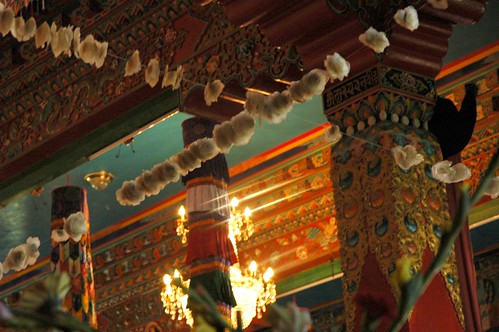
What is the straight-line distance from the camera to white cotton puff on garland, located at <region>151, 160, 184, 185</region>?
3.00 meters

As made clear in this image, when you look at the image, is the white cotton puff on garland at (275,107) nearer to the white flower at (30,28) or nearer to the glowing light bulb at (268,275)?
the white flower at (30,28)

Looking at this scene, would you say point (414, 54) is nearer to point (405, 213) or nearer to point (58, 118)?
point (405, 213)

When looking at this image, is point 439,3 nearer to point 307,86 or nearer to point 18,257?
point 307,86

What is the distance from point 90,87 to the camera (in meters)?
5.64

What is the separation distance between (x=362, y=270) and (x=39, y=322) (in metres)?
3.21

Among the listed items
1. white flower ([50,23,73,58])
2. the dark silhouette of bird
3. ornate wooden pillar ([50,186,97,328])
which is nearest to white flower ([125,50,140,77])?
white flower ([50,23,73,58])

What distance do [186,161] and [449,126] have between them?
57.6 inches

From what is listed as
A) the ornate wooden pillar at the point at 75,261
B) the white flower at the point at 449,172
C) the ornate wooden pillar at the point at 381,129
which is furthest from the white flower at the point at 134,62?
the ornate wooden pillar at the point at 75,261

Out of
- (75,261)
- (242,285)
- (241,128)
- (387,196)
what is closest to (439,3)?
(387,196)

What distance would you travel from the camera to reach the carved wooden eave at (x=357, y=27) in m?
3.93

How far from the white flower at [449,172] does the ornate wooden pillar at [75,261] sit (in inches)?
120

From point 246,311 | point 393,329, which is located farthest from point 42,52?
point 393,329

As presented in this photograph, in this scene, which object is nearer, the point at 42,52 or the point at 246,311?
the point at 42,52

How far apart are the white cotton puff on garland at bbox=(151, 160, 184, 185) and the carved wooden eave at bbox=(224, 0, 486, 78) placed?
1.18 metres
